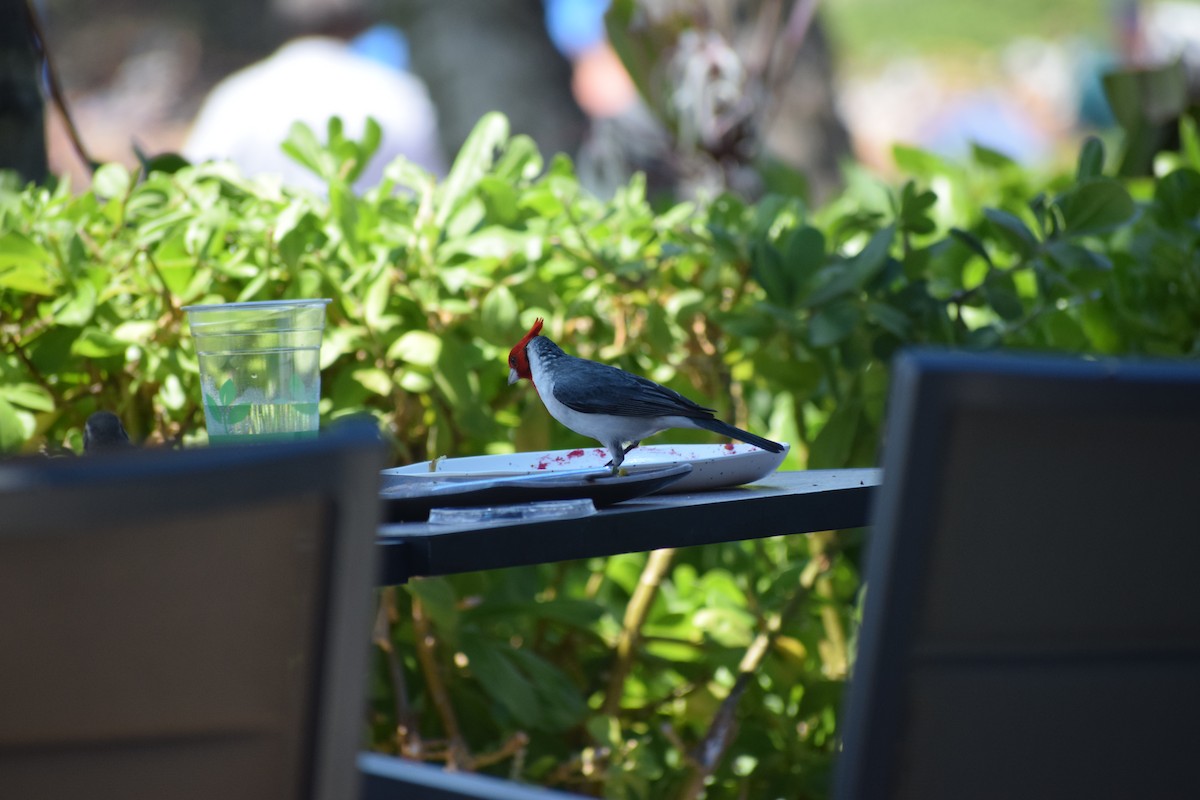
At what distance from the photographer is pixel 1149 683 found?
0.86m

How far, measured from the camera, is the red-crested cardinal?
153 cm

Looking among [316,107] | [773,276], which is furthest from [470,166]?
[316,107]

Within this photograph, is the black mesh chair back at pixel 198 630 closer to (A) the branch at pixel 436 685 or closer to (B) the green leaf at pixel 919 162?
(A) the branch at pixel 436 685

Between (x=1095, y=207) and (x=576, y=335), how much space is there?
92 centimetres

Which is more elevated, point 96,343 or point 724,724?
point 96,343

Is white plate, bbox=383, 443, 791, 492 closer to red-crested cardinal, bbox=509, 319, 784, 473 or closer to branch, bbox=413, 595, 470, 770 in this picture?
red-crested cardinal, bbox=509, 319, 784, 473

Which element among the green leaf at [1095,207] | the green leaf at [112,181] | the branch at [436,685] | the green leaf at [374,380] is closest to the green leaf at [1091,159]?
the green leaf at [1095,207]

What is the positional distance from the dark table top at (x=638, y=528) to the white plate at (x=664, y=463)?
0.02 metres

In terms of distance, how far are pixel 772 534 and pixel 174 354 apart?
110 centimetres

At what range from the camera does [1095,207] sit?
2016 mm

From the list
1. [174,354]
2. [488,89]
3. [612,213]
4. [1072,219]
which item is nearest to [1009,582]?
[1072,219]

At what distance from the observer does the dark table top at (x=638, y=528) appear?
47.6 inches

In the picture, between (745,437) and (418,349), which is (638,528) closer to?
(745,437)

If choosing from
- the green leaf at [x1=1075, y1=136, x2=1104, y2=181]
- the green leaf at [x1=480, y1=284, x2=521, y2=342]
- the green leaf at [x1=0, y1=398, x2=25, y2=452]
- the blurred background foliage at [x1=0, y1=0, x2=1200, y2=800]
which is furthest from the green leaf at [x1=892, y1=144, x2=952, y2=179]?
the green leaf at [x1=0, y1=398, x2=25, y2=452]
